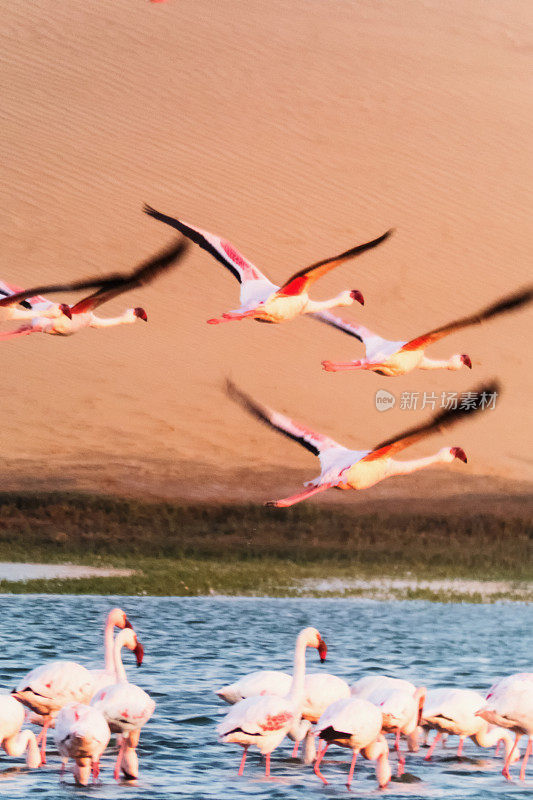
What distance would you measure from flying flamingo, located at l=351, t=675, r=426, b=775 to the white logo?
27362 millimetres

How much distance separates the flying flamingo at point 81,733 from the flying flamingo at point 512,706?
2.57 metres

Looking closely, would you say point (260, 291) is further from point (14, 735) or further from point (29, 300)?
point (14, 735)

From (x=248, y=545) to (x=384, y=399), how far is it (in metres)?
7.17

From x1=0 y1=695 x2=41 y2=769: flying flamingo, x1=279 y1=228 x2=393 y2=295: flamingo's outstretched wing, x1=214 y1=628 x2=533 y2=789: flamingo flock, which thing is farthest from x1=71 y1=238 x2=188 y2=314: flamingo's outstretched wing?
x1=0 y1=695 x2=41 y2=769: flying flamingo

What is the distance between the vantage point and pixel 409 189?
3688 cm

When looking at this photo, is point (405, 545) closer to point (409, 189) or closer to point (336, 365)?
point (409, 189)

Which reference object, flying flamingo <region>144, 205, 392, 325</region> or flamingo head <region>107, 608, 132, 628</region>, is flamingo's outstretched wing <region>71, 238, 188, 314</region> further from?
flamingo head <region>107, 608, 132, 628</region>

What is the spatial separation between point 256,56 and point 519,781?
3084 centimetres

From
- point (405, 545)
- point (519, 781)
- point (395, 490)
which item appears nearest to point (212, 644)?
point (519, 781)

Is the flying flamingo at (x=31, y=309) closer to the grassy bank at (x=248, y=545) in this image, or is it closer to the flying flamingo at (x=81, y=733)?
the flying flamingo at (x=81, y=733)

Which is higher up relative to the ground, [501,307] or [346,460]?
[501,307]

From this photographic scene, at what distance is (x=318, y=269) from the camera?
14547 mm

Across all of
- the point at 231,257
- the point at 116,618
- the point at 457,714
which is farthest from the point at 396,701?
the point at 231,257

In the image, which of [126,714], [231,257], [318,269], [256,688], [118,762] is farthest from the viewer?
[231,257]
